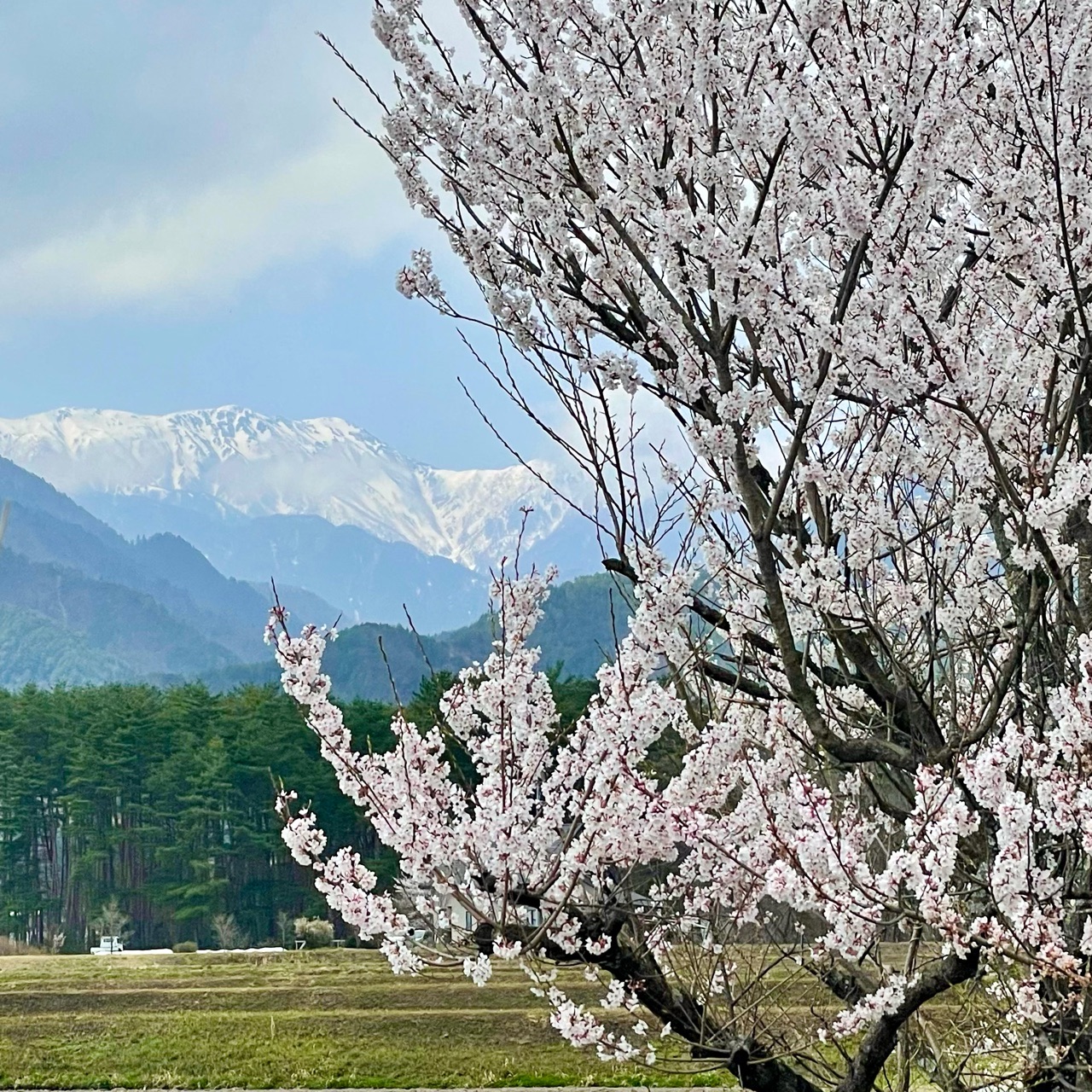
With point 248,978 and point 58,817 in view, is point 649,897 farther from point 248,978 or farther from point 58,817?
point 58,817

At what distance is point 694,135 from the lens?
2914mm

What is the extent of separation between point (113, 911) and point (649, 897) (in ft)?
138

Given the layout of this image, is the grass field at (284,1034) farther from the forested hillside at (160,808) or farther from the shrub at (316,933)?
the forested hillside at (160,808)

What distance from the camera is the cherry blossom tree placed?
2.62 m

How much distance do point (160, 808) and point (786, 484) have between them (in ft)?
150

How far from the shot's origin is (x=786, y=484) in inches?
104

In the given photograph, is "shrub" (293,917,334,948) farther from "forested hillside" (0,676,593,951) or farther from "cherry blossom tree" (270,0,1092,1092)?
"cherry blossom tree" (270,0,1092,1092)

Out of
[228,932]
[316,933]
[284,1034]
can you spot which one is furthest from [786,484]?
[228,932]

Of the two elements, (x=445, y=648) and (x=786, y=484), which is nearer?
(x=786, y=484)

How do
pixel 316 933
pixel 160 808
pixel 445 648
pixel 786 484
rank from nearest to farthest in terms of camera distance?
pixel 786 484 → pixel 316 933 → pixel 160 808 → pixel 445 648

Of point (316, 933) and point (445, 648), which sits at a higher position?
point (445, 648)

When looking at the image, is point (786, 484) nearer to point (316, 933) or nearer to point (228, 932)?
point (316, 933)

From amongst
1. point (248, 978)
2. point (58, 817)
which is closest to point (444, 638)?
point (58, 817)

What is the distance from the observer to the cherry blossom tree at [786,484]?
262cm
